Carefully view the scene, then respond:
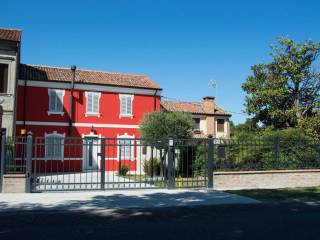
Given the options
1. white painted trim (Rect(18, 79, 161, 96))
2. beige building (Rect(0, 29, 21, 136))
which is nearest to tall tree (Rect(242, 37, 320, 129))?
white painted trim (Rect(18, 79, 161, 96))

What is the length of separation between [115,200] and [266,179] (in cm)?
749

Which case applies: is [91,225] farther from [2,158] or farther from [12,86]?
[12,86]

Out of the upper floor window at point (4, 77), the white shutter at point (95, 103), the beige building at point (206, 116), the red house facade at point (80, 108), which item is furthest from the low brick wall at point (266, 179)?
the beige building at point (206, 116)

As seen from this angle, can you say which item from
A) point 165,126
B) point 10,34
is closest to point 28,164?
point 165,126

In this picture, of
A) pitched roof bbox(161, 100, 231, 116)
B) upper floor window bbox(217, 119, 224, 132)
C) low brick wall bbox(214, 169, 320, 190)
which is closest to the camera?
low brick wall bbox(214, 169, 320, 190)

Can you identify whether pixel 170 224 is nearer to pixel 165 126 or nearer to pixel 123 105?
pixel 165 126

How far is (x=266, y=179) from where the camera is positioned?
17.6m

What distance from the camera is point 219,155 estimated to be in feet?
55.2

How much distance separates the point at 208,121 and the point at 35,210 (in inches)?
1211

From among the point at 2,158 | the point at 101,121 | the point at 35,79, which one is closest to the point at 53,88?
the point at 35,79

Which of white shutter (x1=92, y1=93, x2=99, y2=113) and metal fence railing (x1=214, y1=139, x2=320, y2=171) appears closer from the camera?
metal fence railing (x1=214, y1=139, x2=320, y2=171)

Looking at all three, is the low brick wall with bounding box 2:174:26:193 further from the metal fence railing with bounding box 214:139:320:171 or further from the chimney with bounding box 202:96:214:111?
the chimney with bounding box 202:96:214:111

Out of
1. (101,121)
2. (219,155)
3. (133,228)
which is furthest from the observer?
(101,121)

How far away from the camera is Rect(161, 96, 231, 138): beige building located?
4009 cm
